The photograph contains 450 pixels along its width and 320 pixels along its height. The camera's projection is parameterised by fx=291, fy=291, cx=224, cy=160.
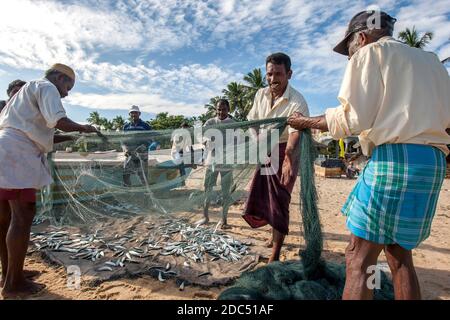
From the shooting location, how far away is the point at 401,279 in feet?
6.63

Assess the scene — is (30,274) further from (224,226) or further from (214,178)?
(224,226)

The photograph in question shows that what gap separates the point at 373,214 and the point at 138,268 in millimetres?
2893

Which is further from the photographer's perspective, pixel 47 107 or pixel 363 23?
pixel 47 107

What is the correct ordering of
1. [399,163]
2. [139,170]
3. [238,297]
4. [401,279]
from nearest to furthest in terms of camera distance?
1. [399,163]
2. [401,279]
3. [238,297]
4. [139,170]

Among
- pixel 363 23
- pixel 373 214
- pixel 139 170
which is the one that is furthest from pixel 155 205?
pixel 363 23

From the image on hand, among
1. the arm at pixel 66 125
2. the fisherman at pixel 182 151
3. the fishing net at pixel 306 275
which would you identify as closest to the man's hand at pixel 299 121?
the fishing net at pixel 306 275

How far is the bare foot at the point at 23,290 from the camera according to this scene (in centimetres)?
304

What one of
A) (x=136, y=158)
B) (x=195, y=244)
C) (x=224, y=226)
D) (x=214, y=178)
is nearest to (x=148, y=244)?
(x=195, y=244)

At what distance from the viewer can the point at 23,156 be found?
308 centimetres

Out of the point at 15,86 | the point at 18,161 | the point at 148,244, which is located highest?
the point at 15,86

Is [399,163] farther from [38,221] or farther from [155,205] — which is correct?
[38,221]

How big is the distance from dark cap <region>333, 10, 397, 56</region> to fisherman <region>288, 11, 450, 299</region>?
0.15 meters

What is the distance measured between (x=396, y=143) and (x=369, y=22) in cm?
89

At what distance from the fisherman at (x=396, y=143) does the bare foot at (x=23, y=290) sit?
3.16m
